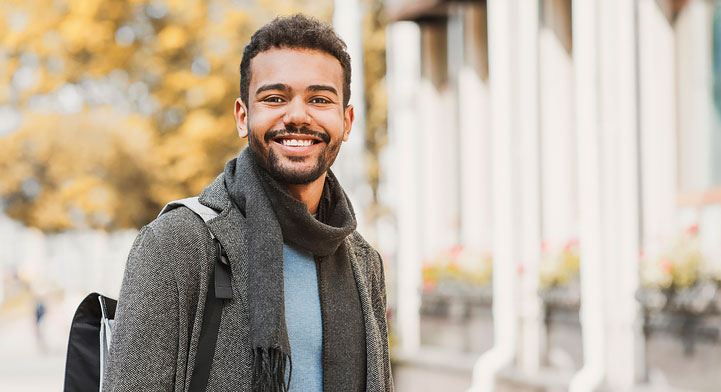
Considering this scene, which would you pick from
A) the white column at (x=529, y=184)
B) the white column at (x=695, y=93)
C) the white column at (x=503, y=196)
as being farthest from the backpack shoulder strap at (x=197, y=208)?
the white column at (x=503, y=196)

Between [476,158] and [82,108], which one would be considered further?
[82,108]

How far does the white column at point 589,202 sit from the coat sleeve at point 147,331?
6.71 meters

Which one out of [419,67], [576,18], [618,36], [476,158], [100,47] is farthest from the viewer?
[100,47]

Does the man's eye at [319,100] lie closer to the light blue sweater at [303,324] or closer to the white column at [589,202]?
the light blue sweater at [303,324]

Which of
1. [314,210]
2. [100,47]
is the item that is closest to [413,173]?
[100,47]

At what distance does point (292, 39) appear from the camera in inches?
99.8

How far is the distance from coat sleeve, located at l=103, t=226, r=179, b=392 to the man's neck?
41cm

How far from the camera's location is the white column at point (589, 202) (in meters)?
8.66

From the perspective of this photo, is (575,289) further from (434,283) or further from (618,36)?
(434,283)

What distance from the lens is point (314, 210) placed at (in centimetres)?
269

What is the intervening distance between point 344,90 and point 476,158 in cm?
900

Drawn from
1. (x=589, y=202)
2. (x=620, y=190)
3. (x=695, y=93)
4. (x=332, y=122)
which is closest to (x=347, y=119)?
(x=332, y=122)

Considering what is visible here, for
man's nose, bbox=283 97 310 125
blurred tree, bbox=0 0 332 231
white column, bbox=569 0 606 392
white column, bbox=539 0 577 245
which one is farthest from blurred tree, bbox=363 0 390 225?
man's nose, bbox=283 97 310 125

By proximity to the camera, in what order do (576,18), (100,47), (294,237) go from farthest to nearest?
(100,47)
(576,18)
(294,237)
